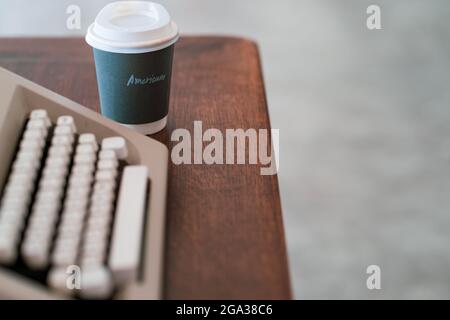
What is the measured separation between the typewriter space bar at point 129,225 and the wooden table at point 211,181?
0.20 ft

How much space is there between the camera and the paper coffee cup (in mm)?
593

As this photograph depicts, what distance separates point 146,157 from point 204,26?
4.43ft

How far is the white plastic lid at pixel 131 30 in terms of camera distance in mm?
589

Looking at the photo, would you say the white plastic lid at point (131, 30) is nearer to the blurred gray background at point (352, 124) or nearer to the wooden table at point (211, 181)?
the wooden table at point (211, 181)

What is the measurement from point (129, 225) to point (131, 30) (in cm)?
24

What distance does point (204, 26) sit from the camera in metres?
1.83

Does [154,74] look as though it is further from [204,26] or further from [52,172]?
[204,26]

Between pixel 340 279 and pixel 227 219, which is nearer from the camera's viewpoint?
pixel 227 219

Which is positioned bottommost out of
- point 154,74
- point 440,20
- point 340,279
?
point 340,279

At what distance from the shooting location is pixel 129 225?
17.5 inches

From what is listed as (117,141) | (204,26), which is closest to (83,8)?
(204,26)

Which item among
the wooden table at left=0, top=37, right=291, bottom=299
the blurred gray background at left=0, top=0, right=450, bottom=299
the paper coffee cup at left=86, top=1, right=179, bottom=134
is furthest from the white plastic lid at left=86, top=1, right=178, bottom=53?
the blurred gray background at left=0, top=0, right=450, bottom=299

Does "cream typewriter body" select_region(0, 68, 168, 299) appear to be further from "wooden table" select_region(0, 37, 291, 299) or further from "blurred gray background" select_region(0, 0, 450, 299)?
"blurred gray background" select_region(0, 0, 450, 299)
